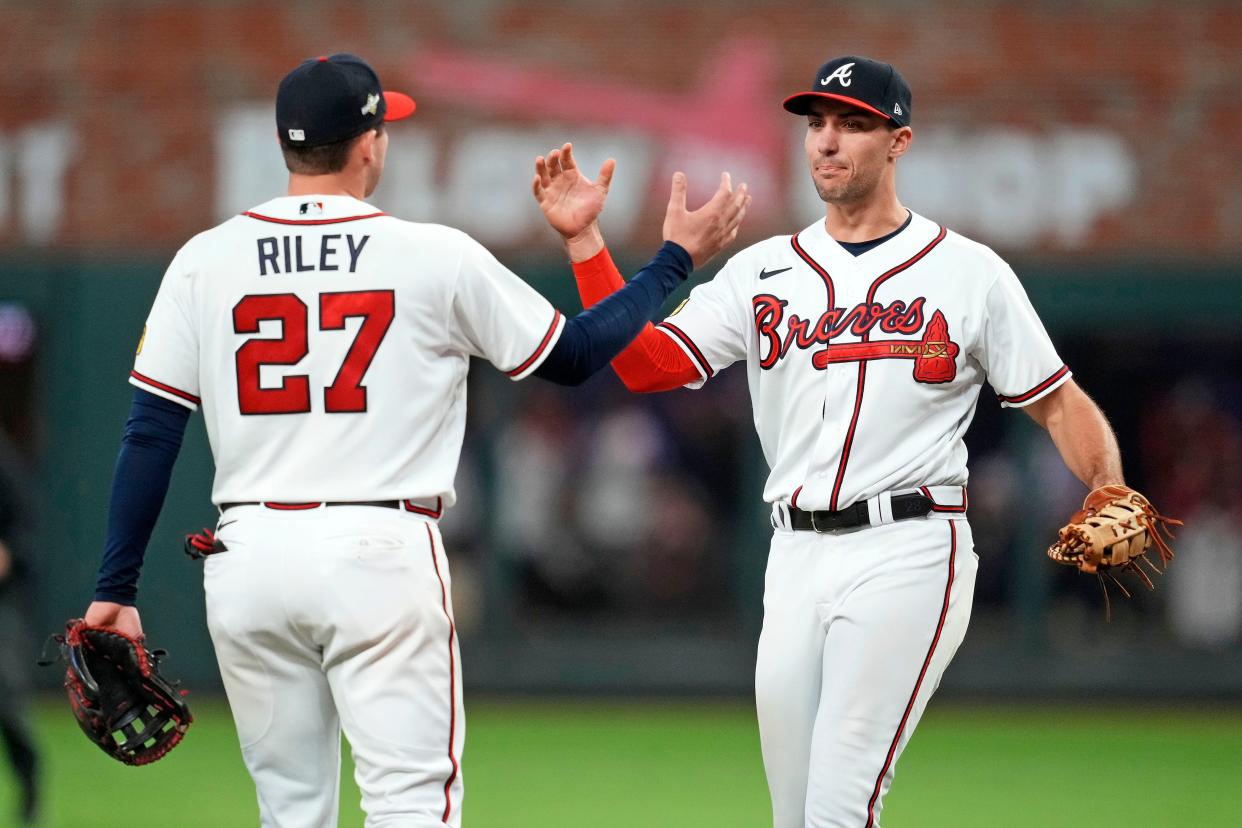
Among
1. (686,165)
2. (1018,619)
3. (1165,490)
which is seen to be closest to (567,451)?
(686,165)

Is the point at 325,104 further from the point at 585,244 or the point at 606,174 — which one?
the point at 585,244

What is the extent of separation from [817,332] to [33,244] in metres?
8.67

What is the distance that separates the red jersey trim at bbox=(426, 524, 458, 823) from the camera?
11.4ft

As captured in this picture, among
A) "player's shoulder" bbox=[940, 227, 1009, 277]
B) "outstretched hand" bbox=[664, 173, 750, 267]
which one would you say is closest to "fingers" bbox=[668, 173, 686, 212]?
"outstretched hand" bbox=[664, 173, 750, 267]

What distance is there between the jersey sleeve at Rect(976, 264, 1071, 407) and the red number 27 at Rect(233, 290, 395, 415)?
1.63 m

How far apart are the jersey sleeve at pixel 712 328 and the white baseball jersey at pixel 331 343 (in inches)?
33.7

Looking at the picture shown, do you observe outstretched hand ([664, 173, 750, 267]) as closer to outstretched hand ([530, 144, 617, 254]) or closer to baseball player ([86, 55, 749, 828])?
outstretched hand ([530, 144, 617, 254])

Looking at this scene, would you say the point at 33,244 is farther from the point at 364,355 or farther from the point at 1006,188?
the point at 364,355

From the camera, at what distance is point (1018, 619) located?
11.2 meters

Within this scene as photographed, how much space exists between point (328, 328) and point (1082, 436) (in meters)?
1.97

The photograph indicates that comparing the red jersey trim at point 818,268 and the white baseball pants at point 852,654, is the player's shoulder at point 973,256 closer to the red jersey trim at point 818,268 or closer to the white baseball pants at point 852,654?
the red jersey trim at point 818,268

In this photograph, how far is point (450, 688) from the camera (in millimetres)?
3504

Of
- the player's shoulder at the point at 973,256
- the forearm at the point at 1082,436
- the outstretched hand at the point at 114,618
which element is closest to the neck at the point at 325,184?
the outstretched hand at the point at 114,618

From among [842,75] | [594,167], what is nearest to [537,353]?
[842,75]
